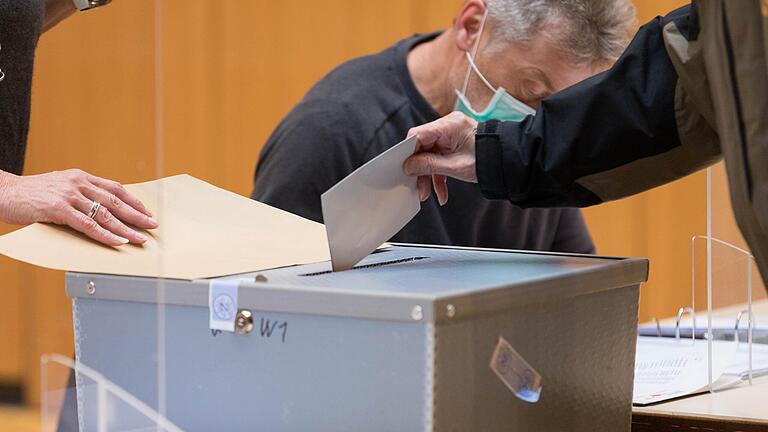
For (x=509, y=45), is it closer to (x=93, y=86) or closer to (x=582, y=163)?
(x=582, y=163)

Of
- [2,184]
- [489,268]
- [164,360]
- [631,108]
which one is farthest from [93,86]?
[631,108]

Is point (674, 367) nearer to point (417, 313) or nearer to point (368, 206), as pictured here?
point (368, 206)

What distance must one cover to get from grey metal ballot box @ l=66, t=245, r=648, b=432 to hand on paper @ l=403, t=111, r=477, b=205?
0.11 metres

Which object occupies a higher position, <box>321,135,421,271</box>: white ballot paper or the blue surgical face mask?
the blue surgical face mask

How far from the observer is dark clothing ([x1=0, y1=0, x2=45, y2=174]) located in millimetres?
778

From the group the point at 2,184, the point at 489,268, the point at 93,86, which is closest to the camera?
the point at 93,86

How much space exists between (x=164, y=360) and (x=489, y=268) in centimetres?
30

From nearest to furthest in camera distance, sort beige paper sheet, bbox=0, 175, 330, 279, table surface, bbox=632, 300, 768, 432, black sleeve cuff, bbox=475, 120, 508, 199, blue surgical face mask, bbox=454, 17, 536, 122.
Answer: beige paper sheet, bbox=0, 175, 330, 279 < black sleeve cuff, bbox=475, 120, 508, 199 < table surface, bbox=632, 300, 768, 432 < blue surgical face mask, bbox=454, 17, 536, 122

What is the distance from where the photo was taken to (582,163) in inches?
40.6

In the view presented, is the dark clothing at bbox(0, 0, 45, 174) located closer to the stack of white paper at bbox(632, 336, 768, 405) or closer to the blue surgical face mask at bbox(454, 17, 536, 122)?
the stack of white paper at bbox(632, 336, 768, 405)

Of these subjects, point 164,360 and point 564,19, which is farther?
point 564,19

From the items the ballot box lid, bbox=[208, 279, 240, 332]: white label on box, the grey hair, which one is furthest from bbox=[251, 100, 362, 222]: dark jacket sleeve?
bbox=[208, 279, 240, 332]: white label on box

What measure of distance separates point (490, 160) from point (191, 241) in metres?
0.30

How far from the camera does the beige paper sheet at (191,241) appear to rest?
896mm
